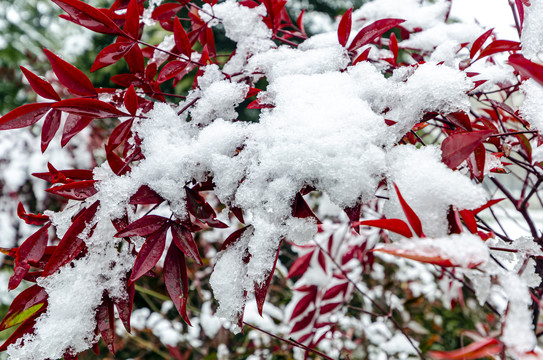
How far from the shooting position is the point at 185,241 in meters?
0.49

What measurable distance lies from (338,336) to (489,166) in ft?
4.71

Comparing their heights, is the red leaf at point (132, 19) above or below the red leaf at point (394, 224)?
above

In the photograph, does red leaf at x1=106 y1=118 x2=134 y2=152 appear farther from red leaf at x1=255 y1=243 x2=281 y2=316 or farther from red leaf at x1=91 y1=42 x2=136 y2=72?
red leaf at x1=255 y1=243 x2=281 y2=316

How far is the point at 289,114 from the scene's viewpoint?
481 mm

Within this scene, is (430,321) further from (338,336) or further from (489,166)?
(489,166)

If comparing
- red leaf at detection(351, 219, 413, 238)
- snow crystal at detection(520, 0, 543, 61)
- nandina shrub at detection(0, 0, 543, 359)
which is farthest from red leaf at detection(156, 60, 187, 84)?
snow crystal at detection(520, 0, 543, 61)

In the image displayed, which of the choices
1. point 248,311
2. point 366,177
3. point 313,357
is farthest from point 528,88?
point 248,311

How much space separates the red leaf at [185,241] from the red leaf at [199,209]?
30mm

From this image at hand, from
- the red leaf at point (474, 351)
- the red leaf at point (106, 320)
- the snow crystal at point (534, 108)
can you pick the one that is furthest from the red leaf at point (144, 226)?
the snow crystal at point (534, 108)

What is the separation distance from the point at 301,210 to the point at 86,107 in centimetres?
33

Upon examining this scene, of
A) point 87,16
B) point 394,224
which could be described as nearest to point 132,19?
point 87,16

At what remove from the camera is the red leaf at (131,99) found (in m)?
0.51

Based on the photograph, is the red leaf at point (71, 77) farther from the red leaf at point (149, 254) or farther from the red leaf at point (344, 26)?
the red leaf at point (344, 26)

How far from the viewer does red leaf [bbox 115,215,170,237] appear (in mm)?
460
